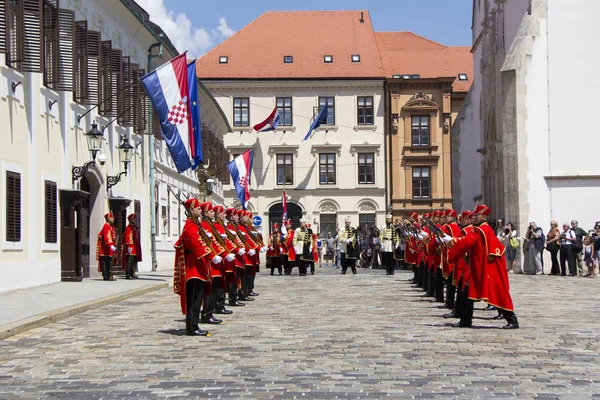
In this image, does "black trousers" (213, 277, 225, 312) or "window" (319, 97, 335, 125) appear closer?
"black trousers" (213, 277, 225, 312)

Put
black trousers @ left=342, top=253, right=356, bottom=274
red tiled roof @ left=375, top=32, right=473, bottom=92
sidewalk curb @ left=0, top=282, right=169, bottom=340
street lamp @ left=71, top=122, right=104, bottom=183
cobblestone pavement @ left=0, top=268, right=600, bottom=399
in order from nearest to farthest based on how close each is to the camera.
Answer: cobblestone pavement @ left=0, top=268, right=600, bottom=399 → sidewalk curb @ left=0, top=282, right=169, bottom=340 → street lamp @ left=71, top=122, right=104, bottom=183 → black trousers @ left=342, top=253, right=356, bottom=274 → red tiled roof @ left=375, top=32, right=473, bottom=92

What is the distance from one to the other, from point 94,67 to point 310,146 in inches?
1669

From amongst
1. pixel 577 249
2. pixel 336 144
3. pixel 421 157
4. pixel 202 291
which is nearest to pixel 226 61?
pixel 336 144

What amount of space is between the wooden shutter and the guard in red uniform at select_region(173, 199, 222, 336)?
14.6m

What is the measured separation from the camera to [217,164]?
178 ft

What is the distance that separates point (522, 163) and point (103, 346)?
27938mm

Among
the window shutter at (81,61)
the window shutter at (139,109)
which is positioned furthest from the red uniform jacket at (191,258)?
the window shutter at (139,109)

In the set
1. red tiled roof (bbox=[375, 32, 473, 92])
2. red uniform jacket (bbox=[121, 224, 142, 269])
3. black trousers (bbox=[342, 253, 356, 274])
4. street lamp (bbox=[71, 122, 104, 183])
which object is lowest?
black trousers (bbox=[342, 253, 356, 274])

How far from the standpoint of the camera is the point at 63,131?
2652 centimetres

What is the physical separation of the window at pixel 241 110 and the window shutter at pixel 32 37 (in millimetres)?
47068

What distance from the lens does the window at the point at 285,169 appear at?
2724 inches

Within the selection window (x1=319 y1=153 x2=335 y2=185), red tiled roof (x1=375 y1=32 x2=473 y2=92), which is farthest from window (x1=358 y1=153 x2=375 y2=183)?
red tiled roof (x1=375 y1=32 x2=473 y2=92)

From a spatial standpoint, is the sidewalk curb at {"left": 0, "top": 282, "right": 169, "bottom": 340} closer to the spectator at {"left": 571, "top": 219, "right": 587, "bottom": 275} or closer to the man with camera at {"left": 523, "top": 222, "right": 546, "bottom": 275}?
the spectator at {"left": 571, "top": 219, "right": 587, "bottom": 275}

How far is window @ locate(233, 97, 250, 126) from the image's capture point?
68.9 m
